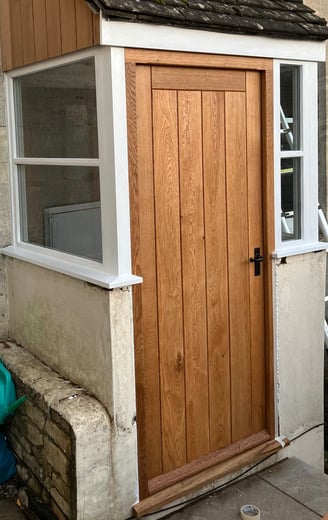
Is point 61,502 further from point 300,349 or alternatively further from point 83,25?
point 83,25

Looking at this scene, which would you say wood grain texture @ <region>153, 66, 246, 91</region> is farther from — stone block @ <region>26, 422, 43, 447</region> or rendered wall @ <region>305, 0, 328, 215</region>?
rendered wall @ <region>305, 0, 328, 215</region>

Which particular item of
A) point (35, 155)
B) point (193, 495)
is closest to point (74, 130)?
point (35, 155)

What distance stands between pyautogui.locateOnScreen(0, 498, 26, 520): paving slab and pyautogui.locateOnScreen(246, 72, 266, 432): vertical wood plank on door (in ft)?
5.53

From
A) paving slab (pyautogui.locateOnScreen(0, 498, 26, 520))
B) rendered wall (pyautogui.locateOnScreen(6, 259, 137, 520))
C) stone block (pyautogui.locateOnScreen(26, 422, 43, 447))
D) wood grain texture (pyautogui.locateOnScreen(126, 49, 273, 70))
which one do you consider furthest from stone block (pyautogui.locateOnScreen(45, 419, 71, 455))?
wood grain texture (pyautogui.locateOnScreen(126, 49, 273, 70))

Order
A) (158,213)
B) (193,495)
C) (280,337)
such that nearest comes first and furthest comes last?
(158,213), (193,495), (280,337)

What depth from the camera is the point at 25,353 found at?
4891mm

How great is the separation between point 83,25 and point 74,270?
142 centimetres

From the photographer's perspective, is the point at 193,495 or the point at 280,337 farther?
the point at 280,337

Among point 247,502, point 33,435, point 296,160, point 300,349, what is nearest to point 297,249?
point 296,160

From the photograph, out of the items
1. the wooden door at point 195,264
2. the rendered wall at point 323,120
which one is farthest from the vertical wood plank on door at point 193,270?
the rendered wall at point 323,120

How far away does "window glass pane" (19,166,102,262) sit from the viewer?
4109 mm

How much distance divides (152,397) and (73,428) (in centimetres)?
57

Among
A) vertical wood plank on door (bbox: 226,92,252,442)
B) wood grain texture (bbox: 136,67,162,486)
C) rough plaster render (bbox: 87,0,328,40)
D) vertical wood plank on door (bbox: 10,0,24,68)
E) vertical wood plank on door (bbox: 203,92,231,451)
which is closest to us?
rough plaster render (bbox: 87,0,328,40)

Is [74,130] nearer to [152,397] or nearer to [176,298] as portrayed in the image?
[176,298]
